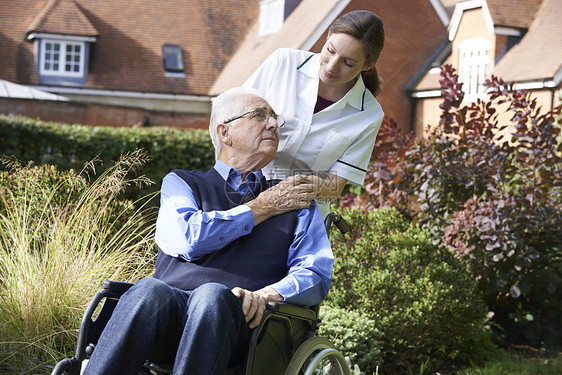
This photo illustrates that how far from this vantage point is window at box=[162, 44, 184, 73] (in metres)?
20.9

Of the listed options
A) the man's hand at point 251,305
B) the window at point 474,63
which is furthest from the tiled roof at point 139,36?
the man's hand at point 251,305

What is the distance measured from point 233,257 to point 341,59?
42.1 inches

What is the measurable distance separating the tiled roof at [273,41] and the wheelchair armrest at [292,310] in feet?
51.4

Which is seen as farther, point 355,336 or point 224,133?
point 355,336

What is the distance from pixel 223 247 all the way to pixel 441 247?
290 cm

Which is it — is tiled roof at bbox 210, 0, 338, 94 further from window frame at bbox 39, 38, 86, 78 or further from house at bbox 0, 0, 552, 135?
window frame at bbox 39, 38, 86, 78

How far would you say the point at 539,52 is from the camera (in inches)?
639

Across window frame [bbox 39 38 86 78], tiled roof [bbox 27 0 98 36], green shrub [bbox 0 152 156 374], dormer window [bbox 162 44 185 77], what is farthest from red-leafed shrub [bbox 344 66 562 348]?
tiled roof [bbox 27 0 98 36]

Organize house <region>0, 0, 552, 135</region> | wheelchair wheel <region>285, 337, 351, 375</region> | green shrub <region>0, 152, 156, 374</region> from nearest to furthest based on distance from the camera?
wheelchair wheel <region>285, 337, 351, 375</region>
green shrub <region>0, 152, 156, 374</region>
house <region>0, 0, 552, 135</region>

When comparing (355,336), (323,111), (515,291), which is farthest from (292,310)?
(515,291)

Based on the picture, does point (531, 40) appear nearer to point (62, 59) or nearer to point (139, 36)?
point (139, 36)

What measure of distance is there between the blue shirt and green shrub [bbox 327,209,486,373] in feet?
5.49

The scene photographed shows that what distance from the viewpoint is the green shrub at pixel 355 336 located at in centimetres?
417

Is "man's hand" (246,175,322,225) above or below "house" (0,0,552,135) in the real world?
below
